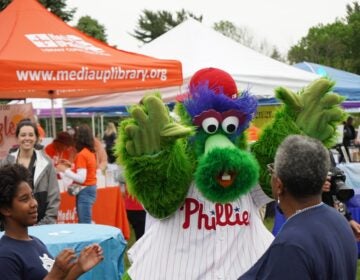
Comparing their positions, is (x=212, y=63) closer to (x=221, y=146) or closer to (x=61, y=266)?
(x=221, y=146)

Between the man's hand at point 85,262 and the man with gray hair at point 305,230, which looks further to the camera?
the man's hand at point 85,262

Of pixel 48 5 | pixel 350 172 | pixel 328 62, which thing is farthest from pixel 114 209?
pixel 328 62

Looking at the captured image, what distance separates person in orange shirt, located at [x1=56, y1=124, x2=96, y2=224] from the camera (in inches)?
312

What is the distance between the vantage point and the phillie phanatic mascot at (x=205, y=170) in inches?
132

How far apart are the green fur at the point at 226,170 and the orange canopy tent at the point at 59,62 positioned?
3.41 m

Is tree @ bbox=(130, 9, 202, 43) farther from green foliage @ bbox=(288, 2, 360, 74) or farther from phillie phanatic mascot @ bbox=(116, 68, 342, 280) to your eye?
phillie phanatic mascot @ bbox=(116, 68, 342, 280)

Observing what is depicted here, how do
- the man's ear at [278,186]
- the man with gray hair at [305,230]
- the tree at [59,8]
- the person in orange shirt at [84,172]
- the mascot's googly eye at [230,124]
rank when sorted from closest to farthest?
1. the man with gray hair at [305,230]
2. the man's ear at [278,186]
3. the mascot's googly eye at [230,124]
4. the person in orange shirt at [84,172]
5. the tree at [59,8]

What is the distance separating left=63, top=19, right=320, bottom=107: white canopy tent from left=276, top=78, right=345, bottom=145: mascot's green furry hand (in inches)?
181

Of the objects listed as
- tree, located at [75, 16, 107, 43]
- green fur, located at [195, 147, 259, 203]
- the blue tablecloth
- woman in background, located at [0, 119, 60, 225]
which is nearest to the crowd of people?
green fur, located at [195, 147, 259, 203]

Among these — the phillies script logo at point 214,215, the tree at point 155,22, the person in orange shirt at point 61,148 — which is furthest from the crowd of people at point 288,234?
the tree at point 155,22

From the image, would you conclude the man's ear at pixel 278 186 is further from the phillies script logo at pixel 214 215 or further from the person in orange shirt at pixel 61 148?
the person in orange shirt at pixel 61 148

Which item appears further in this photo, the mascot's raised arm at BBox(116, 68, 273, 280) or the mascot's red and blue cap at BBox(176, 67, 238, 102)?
the mascot's red and blue cap at BBox(176, 67, 238, 102)

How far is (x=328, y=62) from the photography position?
5369 centimetres

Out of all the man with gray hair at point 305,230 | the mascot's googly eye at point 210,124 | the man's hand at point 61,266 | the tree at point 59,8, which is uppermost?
the tree at point 59,8
